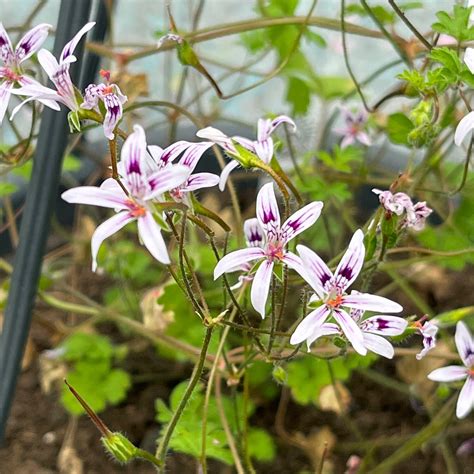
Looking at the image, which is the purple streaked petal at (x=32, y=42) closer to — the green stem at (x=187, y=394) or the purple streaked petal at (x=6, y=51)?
the purple streaked petal at (x=6, y=51)

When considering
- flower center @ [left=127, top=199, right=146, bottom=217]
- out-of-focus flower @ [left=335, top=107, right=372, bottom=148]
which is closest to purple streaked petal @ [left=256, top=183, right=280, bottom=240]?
flower center @ [left=127, top=199, right=146, bottom=217]

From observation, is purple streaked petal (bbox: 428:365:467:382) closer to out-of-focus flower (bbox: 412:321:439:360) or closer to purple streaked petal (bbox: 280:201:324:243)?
out-of-focus flower (bbox: 412:321:439:360)

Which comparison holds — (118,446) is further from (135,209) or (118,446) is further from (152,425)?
(152,425)

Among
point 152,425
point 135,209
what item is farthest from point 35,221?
point 152,425

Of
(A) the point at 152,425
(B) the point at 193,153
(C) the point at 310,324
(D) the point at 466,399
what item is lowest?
(A) the point at 152,425

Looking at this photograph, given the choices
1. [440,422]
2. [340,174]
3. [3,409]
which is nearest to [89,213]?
[340,174]

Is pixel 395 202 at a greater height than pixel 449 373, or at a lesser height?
greater
